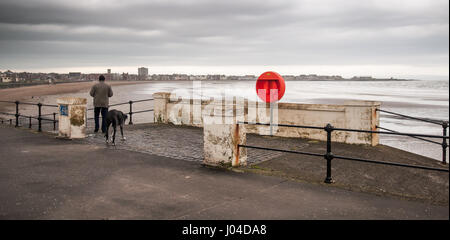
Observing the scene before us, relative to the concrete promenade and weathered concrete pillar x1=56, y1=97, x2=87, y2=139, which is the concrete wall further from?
weathered concrete pillar x1=56, y1=97, x2=87, y2=139

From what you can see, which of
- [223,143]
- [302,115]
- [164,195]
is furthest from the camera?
[302,115]

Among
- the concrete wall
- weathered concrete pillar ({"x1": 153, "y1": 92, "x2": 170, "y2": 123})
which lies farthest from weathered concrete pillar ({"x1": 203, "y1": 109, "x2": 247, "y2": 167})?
weathered concrete pillar ({"x1": 153, "y1": 92, "x2": 170, "y2": 123})

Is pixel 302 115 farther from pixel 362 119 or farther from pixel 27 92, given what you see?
pixel 27 92

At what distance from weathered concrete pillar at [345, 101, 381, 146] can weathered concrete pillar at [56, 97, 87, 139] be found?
25.1ft

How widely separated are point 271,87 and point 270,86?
2.0 inches

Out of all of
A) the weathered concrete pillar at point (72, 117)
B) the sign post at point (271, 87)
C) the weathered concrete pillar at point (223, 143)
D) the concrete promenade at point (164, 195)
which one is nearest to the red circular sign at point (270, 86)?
the sign post at point (271, 87)

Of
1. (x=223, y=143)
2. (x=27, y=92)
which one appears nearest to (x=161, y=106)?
(x=223, y=143)

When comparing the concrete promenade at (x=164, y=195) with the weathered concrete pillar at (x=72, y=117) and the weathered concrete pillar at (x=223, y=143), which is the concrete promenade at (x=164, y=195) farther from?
the weathered concrete pillar at (x=72, y=117)

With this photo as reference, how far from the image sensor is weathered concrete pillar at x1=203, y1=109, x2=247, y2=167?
6996 millimetres

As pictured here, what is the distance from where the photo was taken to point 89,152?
28.1 feet

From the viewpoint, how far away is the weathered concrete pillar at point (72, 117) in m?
10.5

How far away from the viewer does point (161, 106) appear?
557 inches

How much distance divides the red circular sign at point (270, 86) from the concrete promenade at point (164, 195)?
16.2 ft

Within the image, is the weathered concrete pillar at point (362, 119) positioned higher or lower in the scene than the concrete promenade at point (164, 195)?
higher
